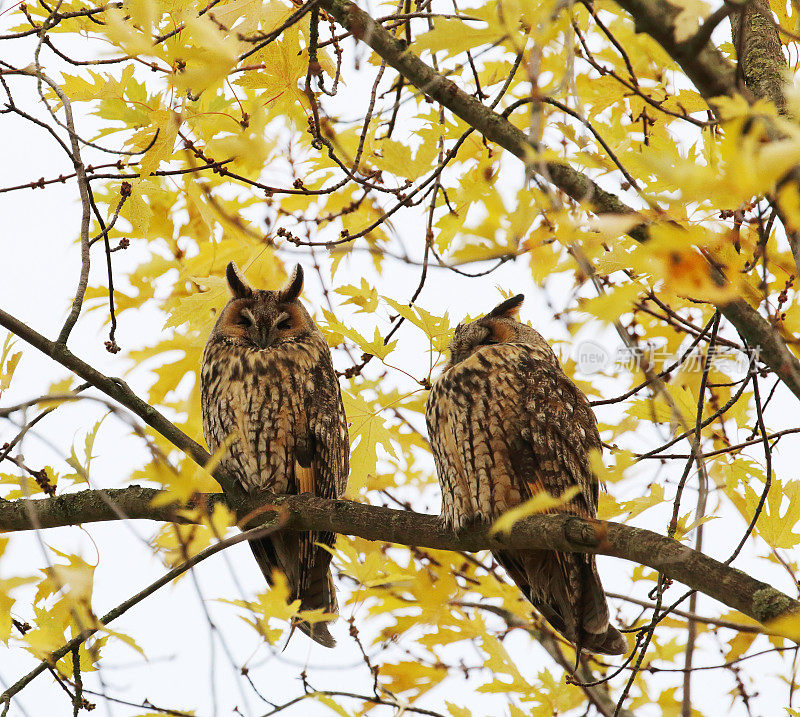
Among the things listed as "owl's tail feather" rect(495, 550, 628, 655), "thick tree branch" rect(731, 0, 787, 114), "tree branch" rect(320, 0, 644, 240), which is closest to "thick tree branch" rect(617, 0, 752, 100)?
"tree branch" rect(320, 0, 644, 240)

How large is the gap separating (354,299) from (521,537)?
3.64 feet

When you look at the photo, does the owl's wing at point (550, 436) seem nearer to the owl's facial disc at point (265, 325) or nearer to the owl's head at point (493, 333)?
the owl's head at point (493, 333)

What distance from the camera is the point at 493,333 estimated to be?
358 cm

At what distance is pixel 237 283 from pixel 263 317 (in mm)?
209

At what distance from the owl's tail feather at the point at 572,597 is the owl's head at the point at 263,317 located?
4.69 ft

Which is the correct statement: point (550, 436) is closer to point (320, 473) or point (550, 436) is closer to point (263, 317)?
point (320, 473)

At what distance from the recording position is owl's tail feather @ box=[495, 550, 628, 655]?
3049 mm

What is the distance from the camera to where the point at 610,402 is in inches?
112

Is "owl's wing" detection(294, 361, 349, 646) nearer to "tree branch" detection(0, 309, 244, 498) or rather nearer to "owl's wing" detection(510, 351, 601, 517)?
"owl's wing" detection(510, 351, 601, 517)

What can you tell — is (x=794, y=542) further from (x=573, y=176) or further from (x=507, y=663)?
(x=573, y=176)

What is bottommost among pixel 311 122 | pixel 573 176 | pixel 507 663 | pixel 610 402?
pixel 507 663

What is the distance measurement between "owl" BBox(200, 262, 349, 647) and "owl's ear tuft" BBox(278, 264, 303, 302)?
25 cm

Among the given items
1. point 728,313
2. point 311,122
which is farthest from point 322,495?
point 728,313

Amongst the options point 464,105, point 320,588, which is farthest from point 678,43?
point 320,588
